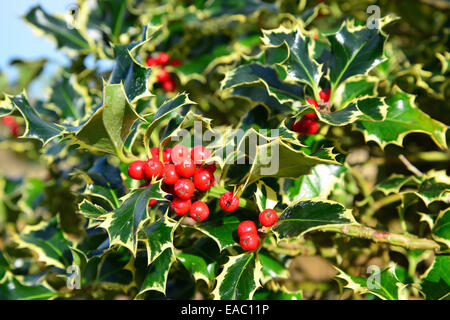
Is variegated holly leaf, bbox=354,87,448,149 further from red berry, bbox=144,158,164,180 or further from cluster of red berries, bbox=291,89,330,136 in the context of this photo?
red berry, bbox=144,158,164,180

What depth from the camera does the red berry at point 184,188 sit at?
0.90 meters

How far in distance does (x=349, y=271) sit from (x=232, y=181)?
2.23ft

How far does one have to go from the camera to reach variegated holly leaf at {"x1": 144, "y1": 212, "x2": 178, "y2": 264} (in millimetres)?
916

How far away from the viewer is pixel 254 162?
87 centimetres

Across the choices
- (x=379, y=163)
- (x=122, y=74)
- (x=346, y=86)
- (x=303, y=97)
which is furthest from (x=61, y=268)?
(x=379, y=163)

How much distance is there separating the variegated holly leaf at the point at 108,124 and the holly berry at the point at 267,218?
0.37 m

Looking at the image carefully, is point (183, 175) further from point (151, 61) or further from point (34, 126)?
point (151, 61)

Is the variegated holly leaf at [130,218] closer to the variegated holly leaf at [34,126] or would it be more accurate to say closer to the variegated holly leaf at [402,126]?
the variegated holly leaf at [34,126]

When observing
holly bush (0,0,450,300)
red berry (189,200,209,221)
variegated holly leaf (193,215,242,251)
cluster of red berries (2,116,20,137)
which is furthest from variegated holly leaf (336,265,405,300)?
cluster of red berries (2,116,20,137)

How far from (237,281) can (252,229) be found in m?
0.14

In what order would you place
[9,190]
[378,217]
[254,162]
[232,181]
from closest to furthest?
[254,162] → [232,181] → [378,217] → [9,190]

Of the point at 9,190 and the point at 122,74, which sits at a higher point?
the point at 122,74
